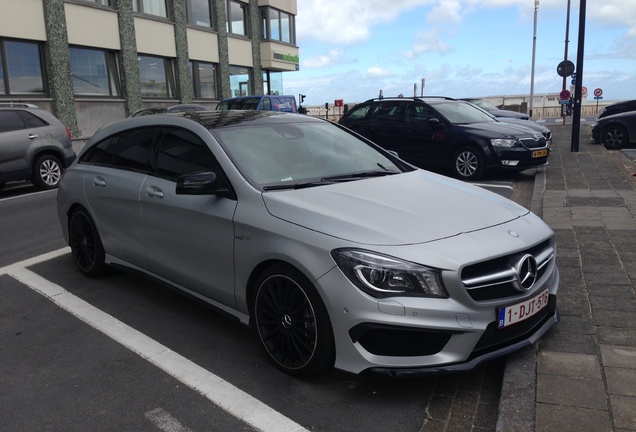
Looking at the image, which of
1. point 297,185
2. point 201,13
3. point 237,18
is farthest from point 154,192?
point 237,18

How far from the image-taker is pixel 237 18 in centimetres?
3158

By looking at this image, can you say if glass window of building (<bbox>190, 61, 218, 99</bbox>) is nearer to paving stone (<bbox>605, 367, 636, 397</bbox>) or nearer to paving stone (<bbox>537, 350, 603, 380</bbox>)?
paving stone (<bbox>537, 350, 603, 380</bbox>)

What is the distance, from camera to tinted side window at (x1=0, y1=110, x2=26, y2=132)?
10.9 m

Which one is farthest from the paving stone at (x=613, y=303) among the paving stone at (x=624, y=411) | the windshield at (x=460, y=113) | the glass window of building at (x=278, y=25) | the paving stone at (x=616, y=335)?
the glass window of building at (x=278, y=25)

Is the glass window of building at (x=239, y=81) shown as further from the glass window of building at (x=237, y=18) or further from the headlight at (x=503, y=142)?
the headlight at (x=503, y=142)

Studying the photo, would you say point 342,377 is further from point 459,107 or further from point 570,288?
point 459,107

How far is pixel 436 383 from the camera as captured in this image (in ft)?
11.2

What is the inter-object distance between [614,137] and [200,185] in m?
15.1

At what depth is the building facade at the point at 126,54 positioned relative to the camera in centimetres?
1881

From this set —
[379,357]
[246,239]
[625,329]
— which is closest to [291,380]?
[379,357]

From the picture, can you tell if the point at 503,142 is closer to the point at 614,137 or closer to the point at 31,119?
the point at 614,137

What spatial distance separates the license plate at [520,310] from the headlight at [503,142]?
760 centimetres

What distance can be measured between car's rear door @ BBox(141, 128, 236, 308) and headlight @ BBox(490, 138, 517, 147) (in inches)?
296

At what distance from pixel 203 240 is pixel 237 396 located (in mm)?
1128
